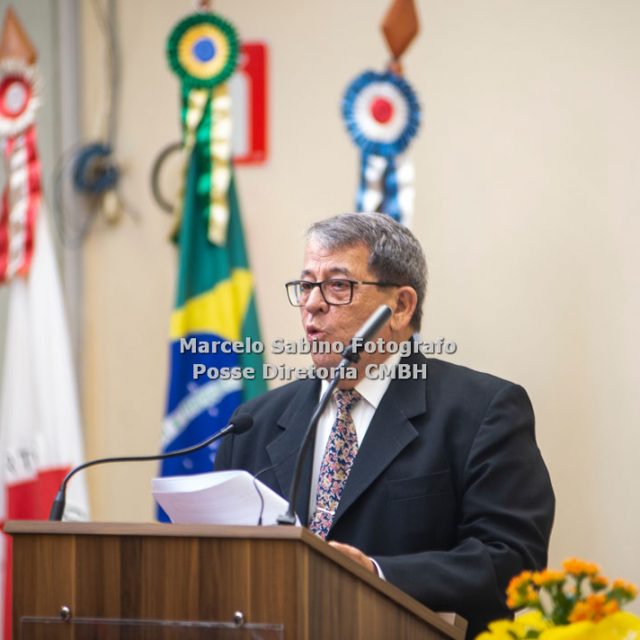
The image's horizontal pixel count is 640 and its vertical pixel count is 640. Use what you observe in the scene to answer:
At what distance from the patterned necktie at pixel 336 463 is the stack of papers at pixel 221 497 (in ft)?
1.72

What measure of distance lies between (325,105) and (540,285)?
1.06 meters

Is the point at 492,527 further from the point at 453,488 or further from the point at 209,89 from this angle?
the point at 209,89

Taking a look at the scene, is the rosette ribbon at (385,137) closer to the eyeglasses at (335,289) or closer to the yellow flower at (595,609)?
the eyeglasses at (335,289)

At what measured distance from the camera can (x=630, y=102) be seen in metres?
3.60

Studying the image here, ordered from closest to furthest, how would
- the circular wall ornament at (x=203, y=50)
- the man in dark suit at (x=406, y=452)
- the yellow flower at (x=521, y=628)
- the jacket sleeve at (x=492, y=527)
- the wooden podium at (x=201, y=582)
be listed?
the yellow flower at (x=521, y=628), the wooden podium at (x=201, y=582), the jacket sleeve at (x=492, y=527), the man in dark suit at (x=406, y=452), the circular wall ornament at (x=203, y=50)

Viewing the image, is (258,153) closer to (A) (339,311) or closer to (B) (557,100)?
(B) (557,100)

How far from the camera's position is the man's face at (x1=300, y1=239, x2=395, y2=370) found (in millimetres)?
2693

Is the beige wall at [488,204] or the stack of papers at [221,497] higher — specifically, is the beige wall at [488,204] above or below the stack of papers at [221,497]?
above

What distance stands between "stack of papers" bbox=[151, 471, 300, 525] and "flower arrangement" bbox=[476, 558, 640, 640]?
617 mm

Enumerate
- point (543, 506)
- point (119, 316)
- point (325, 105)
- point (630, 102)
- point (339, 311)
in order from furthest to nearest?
point (119, 316) → point (325, 105) → point (630, 102) → point (339, 311) → point (543, 506)

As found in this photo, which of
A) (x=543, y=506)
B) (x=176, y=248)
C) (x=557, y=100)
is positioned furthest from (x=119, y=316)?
(x=543, y=506)

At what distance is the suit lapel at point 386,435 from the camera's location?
255 centimetres

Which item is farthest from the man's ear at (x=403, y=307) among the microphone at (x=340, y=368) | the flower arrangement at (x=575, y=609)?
the flower arrangement at (x=575, y=609)

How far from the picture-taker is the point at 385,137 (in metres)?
3.73
